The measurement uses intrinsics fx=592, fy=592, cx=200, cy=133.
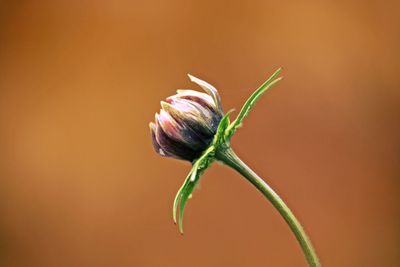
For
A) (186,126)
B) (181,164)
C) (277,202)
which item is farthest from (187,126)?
(181,164)

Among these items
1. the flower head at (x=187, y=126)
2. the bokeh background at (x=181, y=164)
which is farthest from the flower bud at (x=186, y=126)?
the bokeh background at (x=181, y=164)

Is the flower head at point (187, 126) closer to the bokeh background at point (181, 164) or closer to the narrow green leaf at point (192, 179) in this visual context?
the narrow green leaf at point (192, 179)

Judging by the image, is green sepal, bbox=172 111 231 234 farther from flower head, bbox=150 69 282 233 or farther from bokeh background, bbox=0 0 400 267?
bokeh background, bbox=0 0 400 267

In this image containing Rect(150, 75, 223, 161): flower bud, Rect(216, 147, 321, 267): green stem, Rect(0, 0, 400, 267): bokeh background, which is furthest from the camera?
Rect(0, 0, 400, 267): bokeh background

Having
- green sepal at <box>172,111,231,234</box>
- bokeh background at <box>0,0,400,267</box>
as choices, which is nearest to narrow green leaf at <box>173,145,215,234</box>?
green sepal at <box>172,111,231,234</box>

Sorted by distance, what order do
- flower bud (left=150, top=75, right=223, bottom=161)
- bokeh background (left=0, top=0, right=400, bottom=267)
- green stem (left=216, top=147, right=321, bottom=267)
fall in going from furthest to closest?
bokeh background (left=0, top=0, right=400, bottom=267), flower bud (left=150, top=75, right=223, bottom=161), green stem (left=216, top=147, right=321, bottom=267)

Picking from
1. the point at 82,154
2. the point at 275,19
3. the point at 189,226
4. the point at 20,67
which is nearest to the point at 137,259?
the point at 189,226

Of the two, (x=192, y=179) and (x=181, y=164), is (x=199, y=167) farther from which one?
(x=181, y=164)
